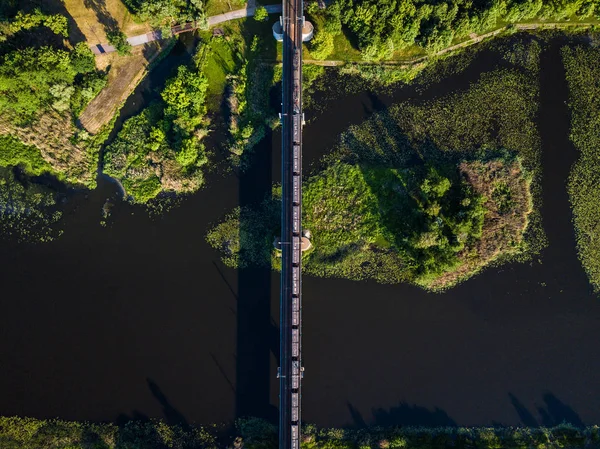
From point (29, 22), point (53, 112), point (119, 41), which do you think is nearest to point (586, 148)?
point (119, 41)

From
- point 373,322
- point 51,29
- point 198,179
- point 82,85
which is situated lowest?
point 373,322

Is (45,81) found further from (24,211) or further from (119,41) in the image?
(24,211)

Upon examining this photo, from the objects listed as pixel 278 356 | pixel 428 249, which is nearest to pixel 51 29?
pixel 278 356

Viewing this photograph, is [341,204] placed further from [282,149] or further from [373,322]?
[373,322]

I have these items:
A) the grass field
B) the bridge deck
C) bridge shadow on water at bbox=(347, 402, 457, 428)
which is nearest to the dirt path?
the grass field

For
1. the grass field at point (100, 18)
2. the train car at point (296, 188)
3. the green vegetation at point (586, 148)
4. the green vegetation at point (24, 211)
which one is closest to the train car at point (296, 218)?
the train car at point (296, 188)

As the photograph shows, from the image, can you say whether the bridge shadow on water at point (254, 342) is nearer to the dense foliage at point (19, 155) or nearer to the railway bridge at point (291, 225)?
the railway bridge at point (291, 225)
